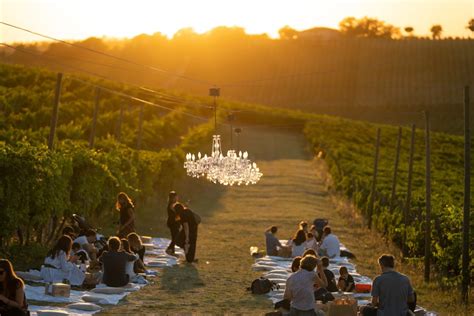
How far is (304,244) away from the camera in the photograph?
26.3 m

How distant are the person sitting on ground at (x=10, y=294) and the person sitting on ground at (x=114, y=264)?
6221 millimetres

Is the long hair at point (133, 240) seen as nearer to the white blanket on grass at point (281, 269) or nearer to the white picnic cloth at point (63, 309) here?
the white blanket on grass at point (281, 269)

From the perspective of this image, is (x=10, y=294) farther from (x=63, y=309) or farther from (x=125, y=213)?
(x=125, y=213)

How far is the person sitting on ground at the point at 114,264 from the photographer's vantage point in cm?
2030

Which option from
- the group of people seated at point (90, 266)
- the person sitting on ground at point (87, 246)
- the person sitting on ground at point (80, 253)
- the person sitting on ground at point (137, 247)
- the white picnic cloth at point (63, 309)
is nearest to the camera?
the white picnic cloth at point (63, 309)

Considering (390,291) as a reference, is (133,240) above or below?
above

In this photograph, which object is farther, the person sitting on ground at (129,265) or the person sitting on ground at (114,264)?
the person sitting on ground at (129,265)

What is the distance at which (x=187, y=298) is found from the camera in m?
19.9

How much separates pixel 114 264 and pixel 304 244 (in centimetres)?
719

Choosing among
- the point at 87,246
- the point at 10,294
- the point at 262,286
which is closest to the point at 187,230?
the point at 87,246

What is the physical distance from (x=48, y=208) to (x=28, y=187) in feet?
4.22

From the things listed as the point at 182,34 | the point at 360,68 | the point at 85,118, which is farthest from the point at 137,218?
the point at 182,34

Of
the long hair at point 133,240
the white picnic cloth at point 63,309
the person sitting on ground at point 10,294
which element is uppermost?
the long hair at point 133,240

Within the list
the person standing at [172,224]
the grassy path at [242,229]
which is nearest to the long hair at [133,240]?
the grassy path at [242,229]
